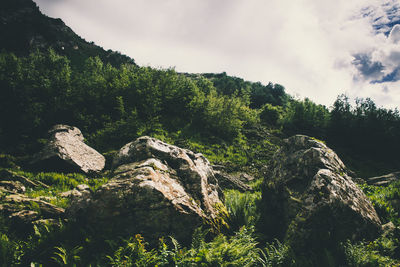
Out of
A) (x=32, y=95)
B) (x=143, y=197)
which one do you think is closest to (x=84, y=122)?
(x=32, y=95)

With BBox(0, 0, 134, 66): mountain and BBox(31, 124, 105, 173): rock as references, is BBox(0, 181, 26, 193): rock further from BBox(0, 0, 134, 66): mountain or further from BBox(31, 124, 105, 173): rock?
BBox(0, 0, 134, 66): mountain

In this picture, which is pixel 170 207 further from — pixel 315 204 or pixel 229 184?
pixel 229 184

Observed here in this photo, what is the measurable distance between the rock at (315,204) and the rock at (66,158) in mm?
10107

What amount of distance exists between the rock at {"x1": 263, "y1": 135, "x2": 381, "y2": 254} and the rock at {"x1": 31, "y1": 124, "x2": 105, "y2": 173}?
10.1m

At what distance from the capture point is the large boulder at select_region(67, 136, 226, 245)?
4402mm

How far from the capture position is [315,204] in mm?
4820

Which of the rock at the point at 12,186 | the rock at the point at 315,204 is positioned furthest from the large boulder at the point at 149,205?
the rock at the point at 12,186

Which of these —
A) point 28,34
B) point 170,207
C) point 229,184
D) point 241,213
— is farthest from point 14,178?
point 28,34

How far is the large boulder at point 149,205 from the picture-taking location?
4402 millimetres

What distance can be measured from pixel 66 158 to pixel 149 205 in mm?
8326

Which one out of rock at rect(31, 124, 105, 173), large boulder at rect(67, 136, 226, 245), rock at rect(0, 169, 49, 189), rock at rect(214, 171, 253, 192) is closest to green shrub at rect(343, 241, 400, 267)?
large boulder at rect(67, 136, 226, 245)

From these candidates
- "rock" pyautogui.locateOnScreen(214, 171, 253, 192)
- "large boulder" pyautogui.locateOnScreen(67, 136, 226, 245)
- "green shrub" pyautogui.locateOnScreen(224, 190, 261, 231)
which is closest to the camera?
"large boulder" pyautogui.locateOnScreen(67, 136, 226, 245)

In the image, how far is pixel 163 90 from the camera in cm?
2855

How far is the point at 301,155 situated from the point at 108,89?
24.4m
